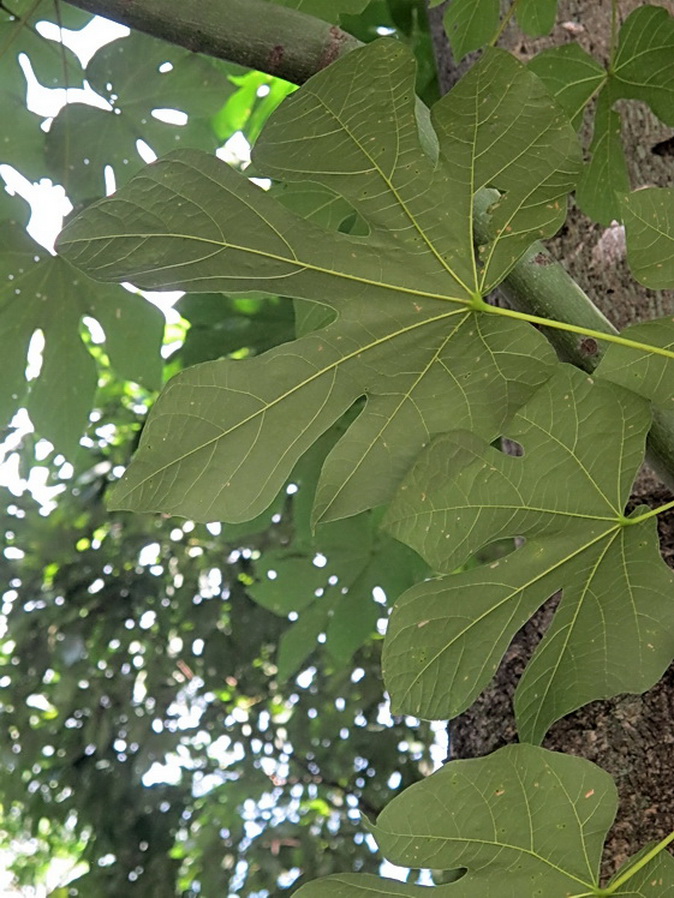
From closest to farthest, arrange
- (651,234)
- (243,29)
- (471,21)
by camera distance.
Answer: (651,234) < (243,29) < (471,21)

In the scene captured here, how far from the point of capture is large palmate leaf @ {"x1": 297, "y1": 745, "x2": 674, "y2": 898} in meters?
0.51

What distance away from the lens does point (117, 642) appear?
2.85m

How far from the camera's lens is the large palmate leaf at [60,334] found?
1.13 metres

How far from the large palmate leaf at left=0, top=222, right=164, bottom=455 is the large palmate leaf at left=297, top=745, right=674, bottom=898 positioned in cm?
72

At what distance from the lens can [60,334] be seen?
45.5 inches

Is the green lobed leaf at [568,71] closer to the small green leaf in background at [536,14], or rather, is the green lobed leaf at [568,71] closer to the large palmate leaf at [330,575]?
the small green leaf in background at [536,14]

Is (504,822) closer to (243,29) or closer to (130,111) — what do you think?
(243,29)

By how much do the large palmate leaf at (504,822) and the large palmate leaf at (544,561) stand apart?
0.20 feet

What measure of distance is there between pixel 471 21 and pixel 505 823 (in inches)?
27.5

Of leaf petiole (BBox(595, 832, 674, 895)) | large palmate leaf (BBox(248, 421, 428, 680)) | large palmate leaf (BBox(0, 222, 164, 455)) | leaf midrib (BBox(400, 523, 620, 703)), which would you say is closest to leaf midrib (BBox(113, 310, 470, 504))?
leaf midrib (BBox(400, 523, 620, 703))

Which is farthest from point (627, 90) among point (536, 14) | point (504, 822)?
point (504, 822)

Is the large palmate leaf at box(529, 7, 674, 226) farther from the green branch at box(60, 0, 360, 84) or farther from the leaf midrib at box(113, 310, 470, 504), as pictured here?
the leaf midrib at box(113, 310, 470, 504)

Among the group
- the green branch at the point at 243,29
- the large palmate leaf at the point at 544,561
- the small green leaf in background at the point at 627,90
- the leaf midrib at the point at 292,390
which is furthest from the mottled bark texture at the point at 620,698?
the green branch at the point at 243,29

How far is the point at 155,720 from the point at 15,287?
1823mm
